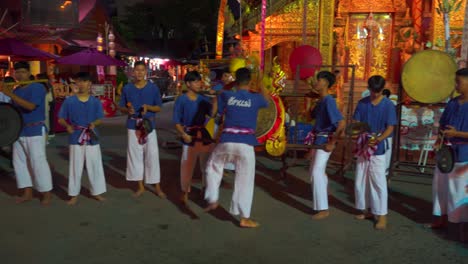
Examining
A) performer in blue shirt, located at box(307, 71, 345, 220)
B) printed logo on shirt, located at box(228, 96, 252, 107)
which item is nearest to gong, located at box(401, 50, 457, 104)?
performer in blue shirt, located at box(307, 71, 345, 220)

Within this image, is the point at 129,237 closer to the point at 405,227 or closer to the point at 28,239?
the point at 28,239

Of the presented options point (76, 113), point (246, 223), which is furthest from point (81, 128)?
point (246, 223)

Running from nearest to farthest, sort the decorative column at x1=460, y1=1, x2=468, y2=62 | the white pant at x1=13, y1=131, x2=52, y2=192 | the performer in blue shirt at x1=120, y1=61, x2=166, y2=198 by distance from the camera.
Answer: the white pant at x1=13, y1=131, x2=52, y2=192 < the performer in blue shirt at x1=120, y1=61, x2=166, y2=198 < the decorative column at x1=460, y1=1, x2=468, y2=62

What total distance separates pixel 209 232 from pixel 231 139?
3.44ft

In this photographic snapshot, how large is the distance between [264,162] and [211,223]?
3.94 metres

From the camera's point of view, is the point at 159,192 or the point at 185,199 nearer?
the point at 185,199

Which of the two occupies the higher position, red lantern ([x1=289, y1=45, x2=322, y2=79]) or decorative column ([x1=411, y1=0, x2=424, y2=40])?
decorative column ([x1=411, y1=0, x2=424, y2=40])

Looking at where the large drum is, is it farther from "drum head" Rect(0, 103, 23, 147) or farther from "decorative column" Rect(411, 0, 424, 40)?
"decorative column" Rect(411, 0, 424, 40)

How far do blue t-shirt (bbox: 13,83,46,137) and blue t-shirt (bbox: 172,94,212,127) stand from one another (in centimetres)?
171

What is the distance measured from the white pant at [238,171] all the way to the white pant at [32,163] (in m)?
2.36

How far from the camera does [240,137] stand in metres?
4.80

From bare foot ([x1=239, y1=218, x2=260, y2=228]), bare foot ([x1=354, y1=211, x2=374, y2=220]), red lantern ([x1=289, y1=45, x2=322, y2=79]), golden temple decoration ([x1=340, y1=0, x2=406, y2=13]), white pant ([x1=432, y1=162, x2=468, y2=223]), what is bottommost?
bare foot ([x1=354, y1=211, x2=374, y2=220])

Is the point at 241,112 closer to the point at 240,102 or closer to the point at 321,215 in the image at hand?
the point at 240,102

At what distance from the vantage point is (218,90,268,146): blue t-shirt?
4.80m
